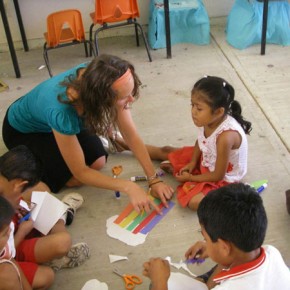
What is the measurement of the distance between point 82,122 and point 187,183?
2.00 feet

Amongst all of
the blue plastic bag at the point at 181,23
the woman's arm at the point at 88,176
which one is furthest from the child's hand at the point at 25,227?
the blue plastic bag at the point at 181,23

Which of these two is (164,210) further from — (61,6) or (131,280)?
(61,6)

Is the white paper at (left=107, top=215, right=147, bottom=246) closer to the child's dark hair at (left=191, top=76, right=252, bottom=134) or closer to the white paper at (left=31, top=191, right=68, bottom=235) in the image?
the white paper at (left=31, top=191, right=68, bottom=235)

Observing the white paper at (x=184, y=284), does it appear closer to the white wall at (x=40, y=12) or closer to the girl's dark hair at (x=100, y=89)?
the girl's dark hair at (x=100, y=89)

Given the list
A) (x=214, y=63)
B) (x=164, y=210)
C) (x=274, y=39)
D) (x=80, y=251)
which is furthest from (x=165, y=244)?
(x=274, y=39)

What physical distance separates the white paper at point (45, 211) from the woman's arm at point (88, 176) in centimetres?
17

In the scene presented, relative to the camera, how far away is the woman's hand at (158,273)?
1.40m

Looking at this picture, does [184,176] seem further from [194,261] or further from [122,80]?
[122,80]

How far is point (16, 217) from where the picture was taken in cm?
175

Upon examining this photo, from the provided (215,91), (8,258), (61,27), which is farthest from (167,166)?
(61,27)

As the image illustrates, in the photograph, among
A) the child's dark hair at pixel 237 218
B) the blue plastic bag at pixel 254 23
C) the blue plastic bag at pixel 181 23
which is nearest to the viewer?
the child's dark hair at pixel 237 218

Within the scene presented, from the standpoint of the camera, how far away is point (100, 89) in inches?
62.2

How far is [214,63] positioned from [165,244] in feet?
6.09

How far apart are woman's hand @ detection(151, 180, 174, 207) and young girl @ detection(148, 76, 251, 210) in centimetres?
5
